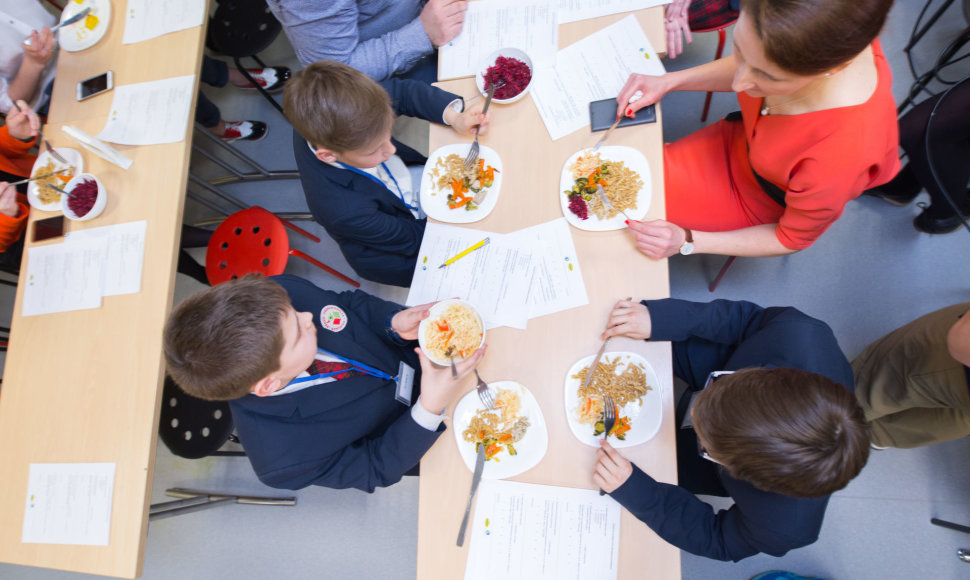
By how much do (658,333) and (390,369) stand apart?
0.82m

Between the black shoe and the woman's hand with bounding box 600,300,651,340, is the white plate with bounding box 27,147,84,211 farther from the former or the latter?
the black shoe

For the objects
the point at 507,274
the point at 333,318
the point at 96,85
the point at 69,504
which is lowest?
the point at 69,504

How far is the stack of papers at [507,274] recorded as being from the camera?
Answer: 135 cm

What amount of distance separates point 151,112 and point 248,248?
615mm

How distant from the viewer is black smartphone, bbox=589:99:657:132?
1.43 m

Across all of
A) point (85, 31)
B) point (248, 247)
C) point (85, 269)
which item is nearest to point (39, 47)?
point (85, 31)

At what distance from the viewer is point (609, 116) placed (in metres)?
1.45

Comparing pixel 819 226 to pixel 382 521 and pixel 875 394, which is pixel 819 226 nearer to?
pixel 875 394

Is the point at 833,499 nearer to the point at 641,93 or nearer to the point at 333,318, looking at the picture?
the point at 641,93

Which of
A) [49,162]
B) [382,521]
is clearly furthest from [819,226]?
[49,162]

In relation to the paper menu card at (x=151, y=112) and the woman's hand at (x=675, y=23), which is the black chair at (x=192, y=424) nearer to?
the paper menu card at (x=151, y=112)

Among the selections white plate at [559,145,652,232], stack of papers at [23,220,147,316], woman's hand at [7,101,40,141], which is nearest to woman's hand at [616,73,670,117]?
white plate at [559,145,652,232]

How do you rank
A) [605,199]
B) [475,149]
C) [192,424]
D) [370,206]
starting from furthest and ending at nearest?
[192,424] → [370,206] → [475,149] → [605,199]

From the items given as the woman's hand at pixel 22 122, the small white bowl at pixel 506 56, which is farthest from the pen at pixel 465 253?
the woman's hand at pixel 22 122
